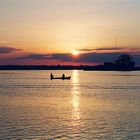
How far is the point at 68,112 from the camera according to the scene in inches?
1609

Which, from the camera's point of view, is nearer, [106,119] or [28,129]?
[28,129]

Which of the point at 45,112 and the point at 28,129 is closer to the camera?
the point at 28,129

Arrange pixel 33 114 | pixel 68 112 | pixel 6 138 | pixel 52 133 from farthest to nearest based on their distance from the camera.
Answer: pixel 68 112, pixel 33 114, pixel 52 133, pixel 6 138

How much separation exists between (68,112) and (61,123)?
8.21 metres

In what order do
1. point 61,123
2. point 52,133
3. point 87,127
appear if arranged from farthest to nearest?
point 61,123
point 87,127
point 52,133

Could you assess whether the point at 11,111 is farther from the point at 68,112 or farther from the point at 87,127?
the point at 87,127

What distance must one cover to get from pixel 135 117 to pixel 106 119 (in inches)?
119

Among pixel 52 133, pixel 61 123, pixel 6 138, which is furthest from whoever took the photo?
pixel 61 123

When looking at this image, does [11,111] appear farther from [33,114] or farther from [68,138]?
[68,138]

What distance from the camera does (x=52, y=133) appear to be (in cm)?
2803

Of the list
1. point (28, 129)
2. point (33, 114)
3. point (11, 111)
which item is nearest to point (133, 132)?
point (28, 129)

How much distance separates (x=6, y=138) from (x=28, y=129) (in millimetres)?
3540

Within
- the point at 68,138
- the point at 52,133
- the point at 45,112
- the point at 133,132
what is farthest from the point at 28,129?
the point at 45,112

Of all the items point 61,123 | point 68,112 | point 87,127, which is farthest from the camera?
point 68,112
